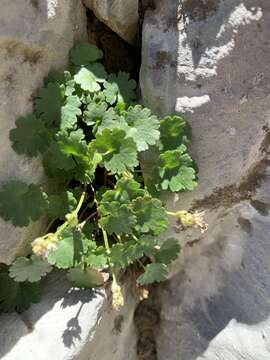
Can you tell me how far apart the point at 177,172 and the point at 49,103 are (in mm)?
670

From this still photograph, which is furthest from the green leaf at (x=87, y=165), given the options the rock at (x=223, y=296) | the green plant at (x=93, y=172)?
the rock at (x=223, y=296)

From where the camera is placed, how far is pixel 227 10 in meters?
2.55

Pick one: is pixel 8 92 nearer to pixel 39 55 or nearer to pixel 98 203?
pixel 39 55

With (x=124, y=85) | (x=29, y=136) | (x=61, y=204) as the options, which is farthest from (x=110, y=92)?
(x=61, y=204)

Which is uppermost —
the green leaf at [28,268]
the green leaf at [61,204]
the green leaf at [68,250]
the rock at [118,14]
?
the rock at [118,14]

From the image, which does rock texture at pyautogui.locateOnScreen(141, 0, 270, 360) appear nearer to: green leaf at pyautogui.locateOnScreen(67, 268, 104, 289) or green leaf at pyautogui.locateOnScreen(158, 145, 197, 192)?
green leaf at pyautogui.locateOnScreen(158, 145, 197, 192)

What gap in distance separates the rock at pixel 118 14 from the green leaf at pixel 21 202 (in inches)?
35.0

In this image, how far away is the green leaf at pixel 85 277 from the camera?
2.65m

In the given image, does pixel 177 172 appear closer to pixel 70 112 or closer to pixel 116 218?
pixel 116 218

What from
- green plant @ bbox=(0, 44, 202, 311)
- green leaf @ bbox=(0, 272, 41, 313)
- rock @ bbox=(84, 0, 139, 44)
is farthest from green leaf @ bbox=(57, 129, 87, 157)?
green leaf @ bbox=(0, 272, 41, 313)

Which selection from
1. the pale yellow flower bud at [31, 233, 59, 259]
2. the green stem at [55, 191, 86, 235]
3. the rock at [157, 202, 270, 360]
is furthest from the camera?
the rock at [157, 202, 270, 360]

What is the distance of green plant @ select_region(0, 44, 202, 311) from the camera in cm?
249

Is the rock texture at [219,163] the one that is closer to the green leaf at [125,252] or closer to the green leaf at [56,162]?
the green leaf at [125,252]

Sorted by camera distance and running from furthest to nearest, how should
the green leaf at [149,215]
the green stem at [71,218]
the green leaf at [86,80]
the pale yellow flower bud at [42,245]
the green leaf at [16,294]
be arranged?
1. the green leaf at [16,294]
2. the green leaf at [86,80]
3. the green leaf at [149,215]
4. the green stem at [71,218]
5. the pale yellow flower bud at [42,245]
